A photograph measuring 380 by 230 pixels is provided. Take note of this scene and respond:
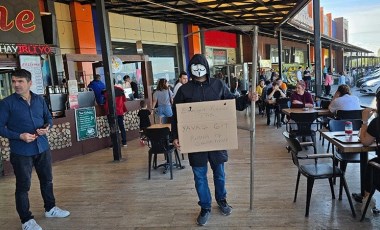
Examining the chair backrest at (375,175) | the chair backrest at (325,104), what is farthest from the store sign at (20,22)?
the chair backrest at (375,175)

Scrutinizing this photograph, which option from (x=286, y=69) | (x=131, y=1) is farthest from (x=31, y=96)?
(x=286, y=69)

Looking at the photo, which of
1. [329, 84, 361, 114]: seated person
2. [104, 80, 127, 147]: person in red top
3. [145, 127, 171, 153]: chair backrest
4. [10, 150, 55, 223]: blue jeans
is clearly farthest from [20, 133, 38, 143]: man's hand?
[329, 84, 361, 114]: seated person

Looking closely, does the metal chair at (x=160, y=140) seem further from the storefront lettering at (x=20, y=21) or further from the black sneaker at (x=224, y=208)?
the storefront lettering at (x=20, y=21)

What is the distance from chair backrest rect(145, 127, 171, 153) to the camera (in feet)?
16.0

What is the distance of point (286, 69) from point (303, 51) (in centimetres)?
1938

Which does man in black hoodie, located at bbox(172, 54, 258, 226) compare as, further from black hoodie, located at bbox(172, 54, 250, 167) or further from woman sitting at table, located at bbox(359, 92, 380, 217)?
woman sitting at table, located at bbox(359, 92, 380, 217)

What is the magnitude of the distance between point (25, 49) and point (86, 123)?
A: 222 centimetres

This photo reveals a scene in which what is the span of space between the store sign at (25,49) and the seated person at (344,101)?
6501mm

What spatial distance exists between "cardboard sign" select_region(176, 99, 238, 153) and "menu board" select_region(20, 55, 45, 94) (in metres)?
5.80

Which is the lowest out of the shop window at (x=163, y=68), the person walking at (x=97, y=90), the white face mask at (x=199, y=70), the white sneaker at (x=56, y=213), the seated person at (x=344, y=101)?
the white sneaker at (x=56, y=213)

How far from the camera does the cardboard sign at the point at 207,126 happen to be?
3.19 m

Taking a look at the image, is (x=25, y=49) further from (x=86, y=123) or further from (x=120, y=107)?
(x=120, y=107)

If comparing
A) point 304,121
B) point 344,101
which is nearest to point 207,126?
point 304,121

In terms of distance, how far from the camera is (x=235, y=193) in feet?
13.5
